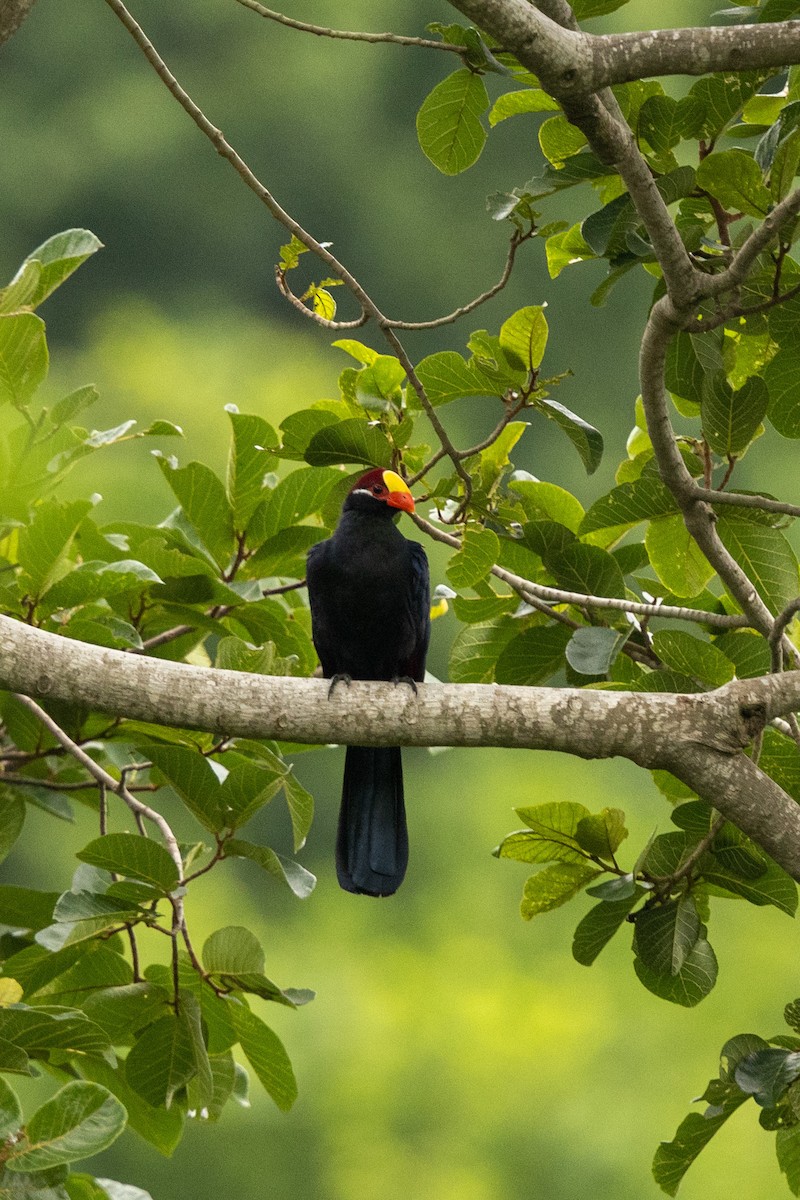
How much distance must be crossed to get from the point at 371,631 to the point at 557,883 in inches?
33.8

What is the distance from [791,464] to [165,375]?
4647mm

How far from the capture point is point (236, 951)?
2.13 meters

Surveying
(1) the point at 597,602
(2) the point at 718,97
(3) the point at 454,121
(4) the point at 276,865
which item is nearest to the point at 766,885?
(1) the point at 597,602

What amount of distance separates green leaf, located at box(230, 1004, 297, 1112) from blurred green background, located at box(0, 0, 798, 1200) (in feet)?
3.87

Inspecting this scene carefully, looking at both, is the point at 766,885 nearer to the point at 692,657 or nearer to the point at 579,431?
the point at 692,657

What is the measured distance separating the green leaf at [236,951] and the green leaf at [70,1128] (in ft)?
1.34

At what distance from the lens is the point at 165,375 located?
977cm

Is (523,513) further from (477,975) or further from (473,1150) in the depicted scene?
(477,975)

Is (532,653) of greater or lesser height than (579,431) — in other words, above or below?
below

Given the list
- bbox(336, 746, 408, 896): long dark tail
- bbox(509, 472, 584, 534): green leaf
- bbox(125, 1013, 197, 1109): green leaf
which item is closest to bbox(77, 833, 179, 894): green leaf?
bbox(125, 1013, 197, 1109): green leaf

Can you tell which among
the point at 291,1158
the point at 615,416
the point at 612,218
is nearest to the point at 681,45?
the point at 612,218

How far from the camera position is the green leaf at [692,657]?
7.13 feet

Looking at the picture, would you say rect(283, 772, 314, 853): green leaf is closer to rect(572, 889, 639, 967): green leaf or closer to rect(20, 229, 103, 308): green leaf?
rect(572, 889, 639, 967): green leaf

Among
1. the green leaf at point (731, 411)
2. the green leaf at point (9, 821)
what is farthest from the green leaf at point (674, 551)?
the green leaf at point (9, 821)
